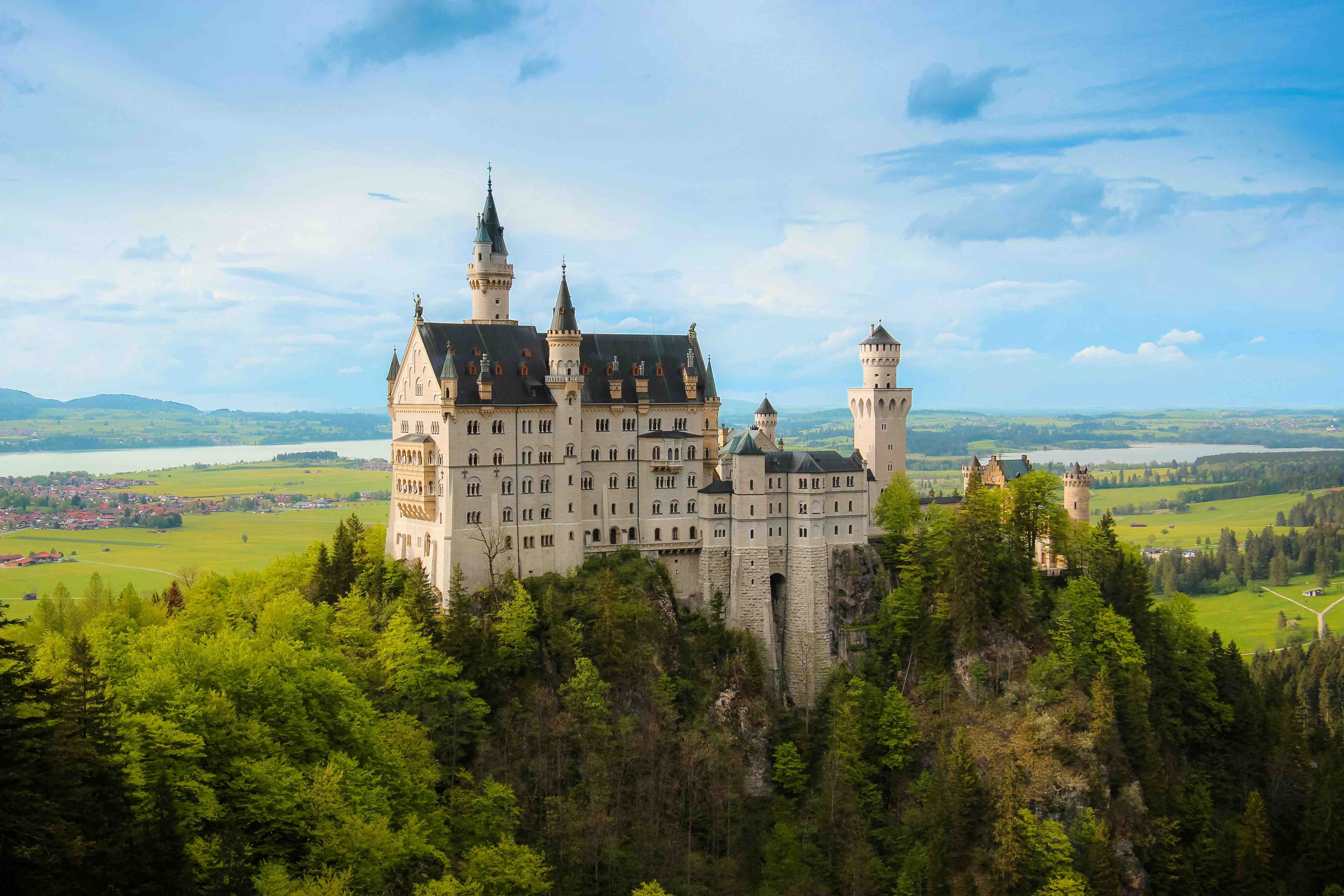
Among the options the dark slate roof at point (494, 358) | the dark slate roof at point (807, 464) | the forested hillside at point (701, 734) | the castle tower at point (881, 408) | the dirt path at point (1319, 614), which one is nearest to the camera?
the forested hillside at point (701, 734)

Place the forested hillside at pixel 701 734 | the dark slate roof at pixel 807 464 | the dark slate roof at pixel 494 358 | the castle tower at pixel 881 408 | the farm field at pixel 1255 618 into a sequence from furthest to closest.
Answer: the farm field at pixel 1255 618, the castle tower at pixel 881 408, the dark slate roof at pixel 807 464, the dark slate roof at pixel 494 358, the forested hillside at pixel 701 734

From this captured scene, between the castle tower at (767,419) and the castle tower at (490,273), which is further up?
the castle tower at (490,273)

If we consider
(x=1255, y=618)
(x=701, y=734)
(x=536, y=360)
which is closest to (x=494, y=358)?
(x=536, y=360)

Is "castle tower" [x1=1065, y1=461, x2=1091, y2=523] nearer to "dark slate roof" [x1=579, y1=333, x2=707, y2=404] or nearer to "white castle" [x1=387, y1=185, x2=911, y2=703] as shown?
"white castle" [x1=387, y1=185, x2=911, y2=703]

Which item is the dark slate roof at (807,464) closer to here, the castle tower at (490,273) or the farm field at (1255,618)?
the castle tower at (490,273)

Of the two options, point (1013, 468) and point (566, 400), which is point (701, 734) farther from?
A: point (1013, 468)

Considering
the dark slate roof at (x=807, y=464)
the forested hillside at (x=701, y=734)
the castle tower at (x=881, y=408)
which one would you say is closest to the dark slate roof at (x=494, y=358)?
the forested hillside at (x=701, y=734)

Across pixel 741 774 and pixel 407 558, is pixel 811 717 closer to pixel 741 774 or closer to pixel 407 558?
pixel 741 774
